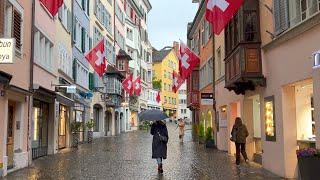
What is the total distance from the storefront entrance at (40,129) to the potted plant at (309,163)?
13613 millimetres

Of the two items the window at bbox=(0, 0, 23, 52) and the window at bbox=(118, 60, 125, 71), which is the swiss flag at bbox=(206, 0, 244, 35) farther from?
the window at bbox=(118, 60, 125, 71)

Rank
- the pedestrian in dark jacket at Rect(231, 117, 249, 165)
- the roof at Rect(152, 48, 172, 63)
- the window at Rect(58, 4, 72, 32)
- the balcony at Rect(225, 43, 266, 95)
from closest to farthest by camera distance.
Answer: the balcony at Rect(225, 43, 266, 95) → the pedestrian in dark jacket at Rect(231, 117, 249, 165) → the window at Rect(58, 4, 72, 32) → the roof at Rect(152, 48, 172, 63)

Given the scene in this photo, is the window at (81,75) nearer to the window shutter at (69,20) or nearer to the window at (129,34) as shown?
the window shutter at (69,20)

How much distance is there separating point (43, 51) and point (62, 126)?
7.24 meters

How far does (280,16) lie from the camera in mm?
14211

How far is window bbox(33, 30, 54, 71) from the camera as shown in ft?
66.8

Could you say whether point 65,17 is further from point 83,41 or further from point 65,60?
point 83,41

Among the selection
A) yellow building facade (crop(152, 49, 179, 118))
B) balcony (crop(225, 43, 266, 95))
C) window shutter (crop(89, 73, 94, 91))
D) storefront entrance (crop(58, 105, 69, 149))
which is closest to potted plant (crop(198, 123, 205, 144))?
storefront entrance (crop(58, 105, 69, 149))

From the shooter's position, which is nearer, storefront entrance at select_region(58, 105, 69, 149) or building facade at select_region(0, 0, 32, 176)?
building facade at select_region(0, 0, 32, 176)

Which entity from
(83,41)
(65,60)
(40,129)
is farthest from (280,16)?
(83,41)

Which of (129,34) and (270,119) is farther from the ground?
(129,34)

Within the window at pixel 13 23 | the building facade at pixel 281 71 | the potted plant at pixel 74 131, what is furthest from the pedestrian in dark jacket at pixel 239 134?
the potted plant at pixel 74 131

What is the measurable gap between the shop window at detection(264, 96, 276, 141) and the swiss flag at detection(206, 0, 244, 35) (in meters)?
2.96

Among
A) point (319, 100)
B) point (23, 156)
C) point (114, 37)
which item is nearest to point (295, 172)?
point (319, 100)
